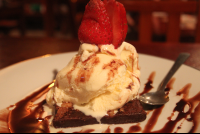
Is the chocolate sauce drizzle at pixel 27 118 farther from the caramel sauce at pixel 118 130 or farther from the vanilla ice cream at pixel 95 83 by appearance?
the caramel sauce at pixel 118 130

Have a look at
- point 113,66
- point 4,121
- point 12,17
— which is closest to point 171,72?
point 113,66

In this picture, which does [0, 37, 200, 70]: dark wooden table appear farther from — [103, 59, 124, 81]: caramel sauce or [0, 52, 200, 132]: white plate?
[103, 59, 124, 81]: caramel sauce

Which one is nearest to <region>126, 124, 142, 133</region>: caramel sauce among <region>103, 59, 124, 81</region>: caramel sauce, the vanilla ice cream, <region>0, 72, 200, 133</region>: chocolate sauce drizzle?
<region>0, 72, 200, 133</region>: chocolate sauce drizzle

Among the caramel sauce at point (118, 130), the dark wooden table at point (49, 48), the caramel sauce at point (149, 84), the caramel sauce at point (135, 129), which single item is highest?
the dark wooden table at point (49, 48)

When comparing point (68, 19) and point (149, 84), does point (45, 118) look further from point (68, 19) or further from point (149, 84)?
point (68, 19)

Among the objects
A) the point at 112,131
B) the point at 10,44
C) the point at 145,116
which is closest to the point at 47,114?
the point at 112,131

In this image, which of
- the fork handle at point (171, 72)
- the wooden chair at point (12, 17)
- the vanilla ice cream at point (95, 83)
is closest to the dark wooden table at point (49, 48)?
the fork handle at point (171, 72)
